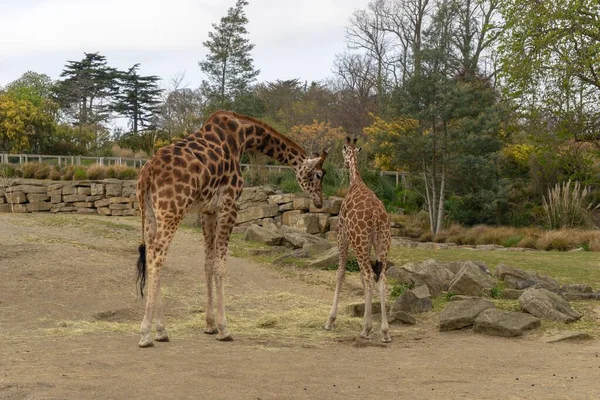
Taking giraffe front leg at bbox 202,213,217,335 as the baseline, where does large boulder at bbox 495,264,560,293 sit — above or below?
below

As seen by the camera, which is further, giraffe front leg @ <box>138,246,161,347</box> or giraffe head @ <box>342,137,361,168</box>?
giraffe head @ <box>342,137,361,168</box>

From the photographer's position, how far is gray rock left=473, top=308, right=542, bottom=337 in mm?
8828

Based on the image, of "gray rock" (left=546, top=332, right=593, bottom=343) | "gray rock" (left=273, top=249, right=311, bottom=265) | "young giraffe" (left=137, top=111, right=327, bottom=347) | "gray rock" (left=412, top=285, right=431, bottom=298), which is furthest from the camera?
"gray rock" (left=273, top=249, right=311, bottom=265)

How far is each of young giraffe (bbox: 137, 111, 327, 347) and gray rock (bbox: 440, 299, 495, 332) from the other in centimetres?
233

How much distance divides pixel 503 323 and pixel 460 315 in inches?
24.0

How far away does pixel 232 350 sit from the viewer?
7.66 metres

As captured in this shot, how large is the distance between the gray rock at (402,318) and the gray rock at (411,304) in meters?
0.48

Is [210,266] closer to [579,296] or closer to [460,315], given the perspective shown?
[460,315]

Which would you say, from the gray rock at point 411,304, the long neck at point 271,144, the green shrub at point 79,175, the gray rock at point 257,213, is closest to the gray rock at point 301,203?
the gray rock at point 257,213

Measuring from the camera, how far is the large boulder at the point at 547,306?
9.59 metres

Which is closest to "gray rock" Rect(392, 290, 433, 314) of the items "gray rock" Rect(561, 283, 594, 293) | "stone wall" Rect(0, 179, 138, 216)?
"gray rock" Rect(561, 283, 594, 293)

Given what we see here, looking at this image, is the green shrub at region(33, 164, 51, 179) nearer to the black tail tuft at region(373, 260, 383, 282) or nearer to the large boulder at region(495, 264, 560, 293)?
the large boulder at region(495, 264, 560, 293)

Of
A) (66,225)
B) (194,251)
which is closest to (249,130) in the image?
(194,251)

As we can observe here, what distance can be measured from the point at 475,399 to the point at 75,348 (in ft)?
13.7
